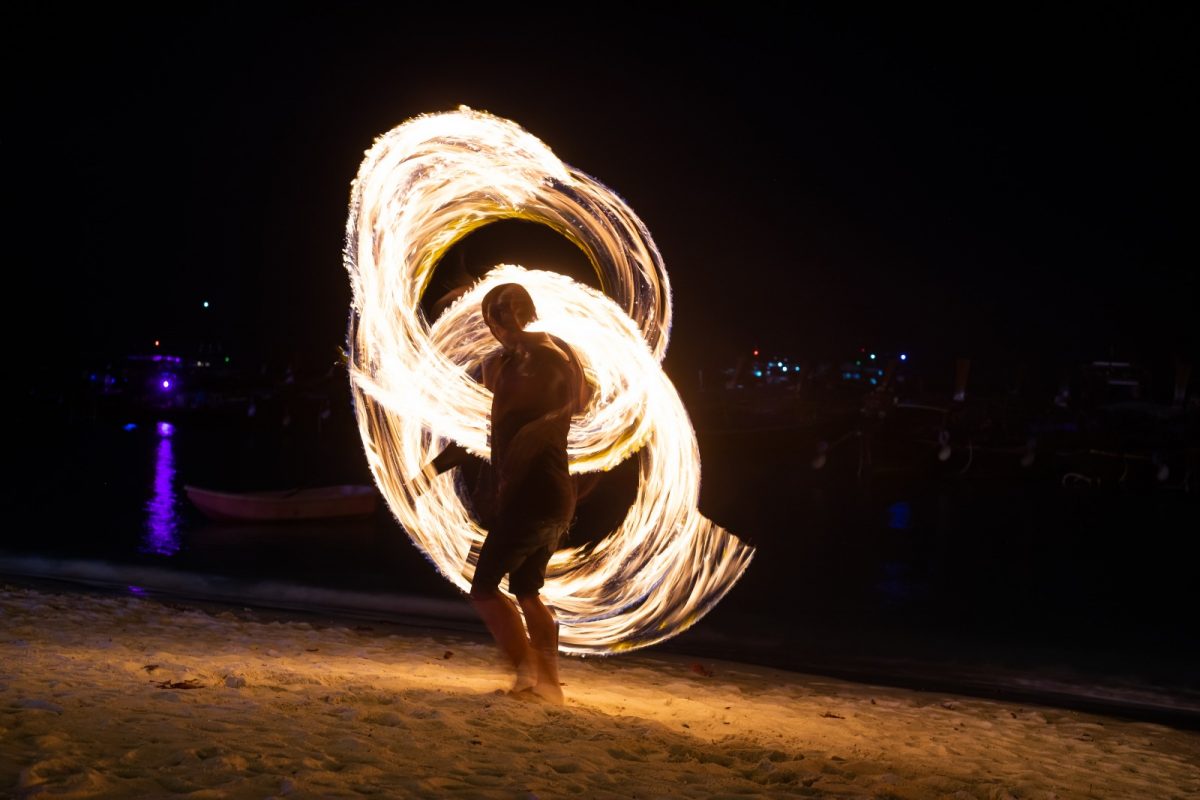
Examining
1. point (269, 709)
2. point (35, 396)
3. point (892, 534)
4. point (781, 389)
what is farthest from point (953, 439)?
point (35, 396)

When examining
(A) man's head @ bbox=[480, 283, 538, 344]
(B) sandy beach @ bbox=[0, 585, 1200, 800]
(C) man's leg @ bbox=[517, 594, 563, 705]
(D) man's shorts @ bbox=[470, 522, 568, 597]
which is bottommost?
(B) sandy beach @ bbox=[0, 585, 1200, 800]

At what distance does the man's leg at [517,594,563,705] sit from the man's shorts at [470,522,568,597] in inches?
2.8

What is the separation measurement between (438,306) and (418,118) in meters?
1.31

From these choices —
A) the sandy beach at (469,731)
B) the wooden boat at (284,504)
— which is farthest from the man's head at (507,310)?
the wooden boat at (284,504)

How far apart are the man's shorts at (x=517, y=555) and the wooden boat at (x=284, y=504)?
544 inches

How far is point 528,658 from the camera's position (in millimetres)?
5438

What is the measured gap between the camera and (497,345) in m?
8.02

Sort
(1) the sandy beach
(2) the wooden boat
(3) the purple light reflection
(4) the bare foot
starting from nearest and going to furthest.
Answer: (1) the sandy beach → (4) the bare foot → (3) the purple light reflection → (2) the wooden boat

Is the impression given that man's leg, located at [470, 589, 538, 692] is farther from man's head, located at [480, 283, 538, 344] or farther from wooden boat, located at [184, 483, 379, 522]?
wooden boat, located at [184, 483, 379, 522]

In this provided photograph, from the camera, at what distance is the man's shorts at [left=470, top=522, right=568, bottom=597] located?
205 inches

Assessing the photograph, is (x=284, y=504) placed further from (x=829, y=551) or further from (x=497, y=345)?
(x=497, y=345)

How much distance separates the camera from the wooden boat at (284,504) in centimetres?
1833

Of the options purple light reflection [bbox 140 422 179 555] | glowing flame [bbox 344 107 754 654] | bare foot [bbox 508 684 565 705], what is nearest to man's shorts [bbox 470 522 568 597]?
bare foot [bbox 508 684 565 705]

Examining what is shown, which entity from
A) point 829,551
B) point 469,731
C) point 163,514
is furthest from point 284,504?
point 469,731
